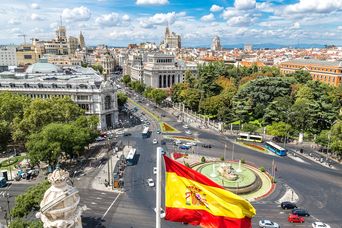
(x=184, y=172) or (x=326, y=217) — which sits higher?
(x=184, y=172)

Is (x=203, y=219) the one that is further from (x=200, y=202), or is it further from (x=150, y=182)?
(x=150, y=182)

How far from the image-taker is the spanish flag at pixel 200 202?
36.4ft

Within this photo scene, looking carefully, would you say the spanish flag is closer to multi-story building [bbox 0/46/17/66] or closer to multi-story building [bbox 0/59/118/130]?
multi-story building [bbox 0/59/118/130]

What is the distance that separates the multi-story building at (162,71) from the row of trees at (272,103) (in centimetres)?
2825

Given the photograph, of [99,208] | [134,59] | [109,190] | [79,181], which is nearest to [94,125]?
[79,181]

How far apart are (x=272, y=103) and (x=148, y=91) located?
5702 centimetres

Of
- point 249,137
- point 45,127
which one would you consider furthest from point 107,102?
point 249,137

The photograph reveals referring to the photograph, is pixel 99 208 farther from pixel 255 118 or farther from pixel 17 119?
pixel 255 118

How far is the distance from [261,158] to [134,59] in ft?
402

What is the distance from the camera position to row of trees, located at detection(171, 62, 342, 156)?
68062 mm

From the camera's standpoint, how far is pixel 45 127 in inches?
1944

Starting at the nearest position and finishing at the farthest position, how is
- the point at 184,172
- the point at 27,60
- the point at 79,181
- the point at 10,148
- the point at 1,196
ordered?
the point at 184,172 → the point at 1,196 → the point at 79,181 → the point at 10,148 → the point at 27,60

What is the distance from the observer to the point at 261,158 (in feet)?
184

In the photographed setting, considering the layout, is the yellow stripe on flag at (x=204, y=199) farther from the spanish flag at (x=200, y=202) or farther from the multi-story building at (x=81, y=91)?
the multi-story building at (x=81, y=91)
